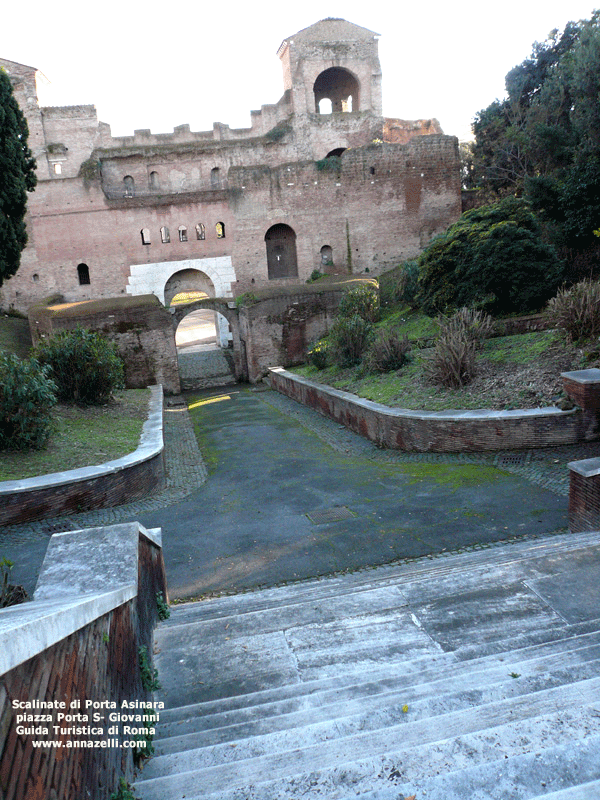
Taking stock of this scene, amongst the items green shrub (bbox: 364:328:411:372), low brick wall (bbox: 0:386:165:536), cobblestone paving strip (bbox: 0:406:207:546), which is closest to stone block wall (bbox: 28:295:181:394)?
cobblestone paving strip (bbox: 0:406:207:546)

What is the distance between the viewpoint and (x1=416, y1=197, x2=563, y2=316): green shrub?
40.4ft

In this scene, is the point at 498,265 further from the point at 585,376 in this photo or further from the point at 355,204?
the point at 355,204

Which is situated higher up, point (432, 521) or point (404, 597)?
point (404, 597)

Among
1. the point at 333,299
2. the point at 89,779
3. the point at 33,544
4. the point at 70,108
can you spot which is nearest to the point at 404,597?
the point at 89,779

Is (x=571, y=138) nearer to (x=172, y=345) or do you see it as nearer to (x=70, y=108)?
(x=172, y=345)

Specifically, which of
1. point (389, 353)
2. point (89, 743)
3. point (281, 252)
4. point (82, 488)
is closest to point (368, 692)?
point (89, 743)

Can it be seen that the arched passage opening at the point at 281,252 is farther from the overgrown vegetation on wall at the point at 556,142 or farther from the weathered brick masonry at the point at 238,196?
the overgrown vegetation on wall at the point at 556,142

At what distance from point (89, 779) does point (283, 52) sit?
31851 mm

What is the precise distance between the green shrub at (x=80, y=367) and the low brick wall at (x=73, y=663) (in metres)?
7.40

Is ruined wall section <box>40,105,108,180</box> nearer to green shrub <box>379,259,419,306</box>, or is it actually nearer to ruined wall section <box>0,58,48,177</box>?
ruined wall section <box>0,58,48,177</box>

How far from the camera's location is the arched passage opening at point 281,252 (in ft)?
84.9

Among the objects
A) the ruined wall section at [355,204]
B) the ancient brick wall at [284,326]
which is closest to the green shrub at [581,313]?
the ancient brick wall at [284,326]

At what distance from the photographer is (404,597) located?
11.1 ft

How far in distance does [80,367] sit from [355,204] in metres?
17.8
